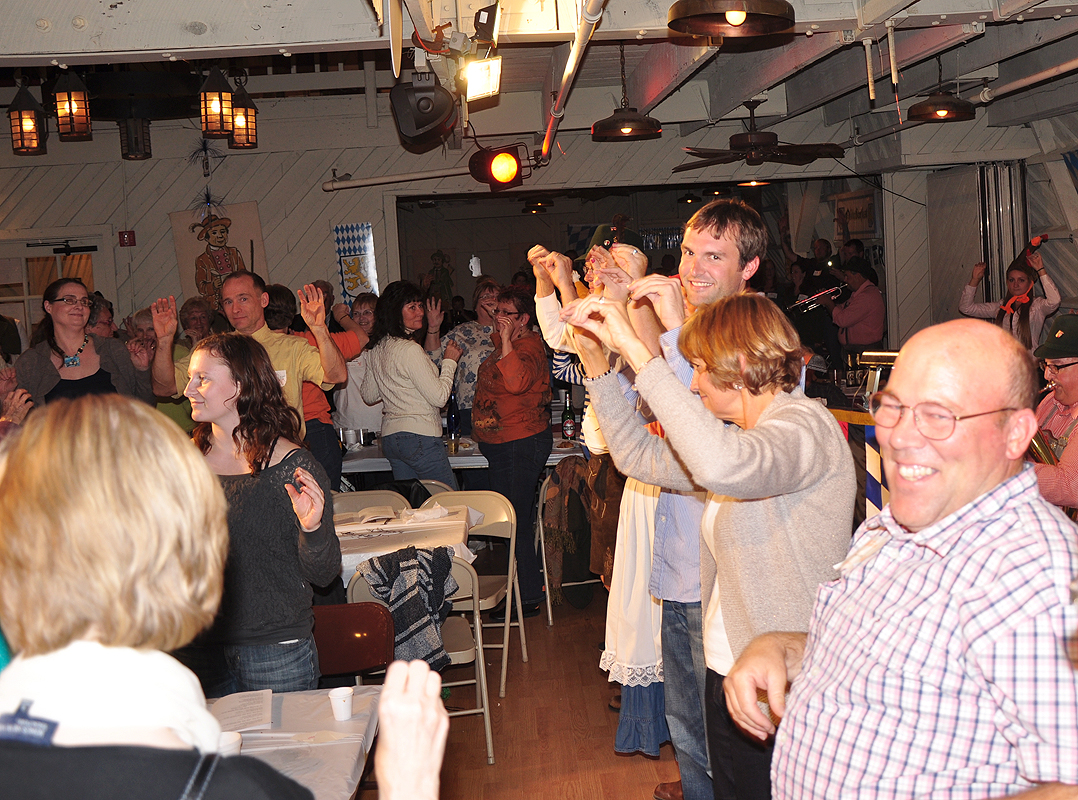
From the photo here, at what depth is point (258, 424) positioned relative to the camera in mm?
2656

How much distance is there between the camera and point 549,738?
391cm

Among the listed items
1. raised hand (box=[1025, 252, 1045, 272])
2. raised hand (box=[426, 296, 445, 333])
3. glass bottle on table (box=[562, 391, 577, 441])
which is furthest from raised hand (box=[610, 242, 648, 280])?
raised hand (box=[1025, 252, 1045, 272])

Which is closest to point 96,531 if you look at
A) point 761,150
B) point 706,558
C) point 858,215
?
point 706,558

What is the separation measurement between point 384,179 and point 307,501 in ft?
23.6

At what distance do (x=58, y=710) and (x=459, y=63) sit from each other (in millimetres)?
3876

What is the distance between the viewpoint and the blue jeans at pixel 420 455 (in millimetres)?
5387

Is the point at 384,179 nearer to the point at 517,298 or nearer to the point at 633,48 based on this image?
the point at 633,48

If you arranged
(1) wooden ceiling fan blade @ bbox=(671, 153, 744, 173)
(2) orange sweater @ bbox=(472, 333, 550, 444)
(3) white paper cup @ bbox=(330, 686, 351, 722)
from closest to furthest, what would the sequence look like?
1. (3) white paper cup @ bbox=(330, 686, 351, 722)
2. (2) orange sweater @ bbox=(472, 333, 550, 444)
3. (1) wooden ceiling fan blade @ bbox=(671, 153, 744, 173)

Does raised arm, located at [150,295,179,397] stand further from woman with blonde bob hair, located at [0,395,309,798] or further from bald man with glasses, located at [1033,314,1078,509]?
bald man with glasses, located at [1033,314,1078,509]

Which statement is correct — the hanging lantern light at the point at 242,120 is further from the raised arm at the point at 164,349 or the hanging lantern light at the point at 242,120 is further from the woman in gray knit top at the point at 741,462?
the woman in gray knit top at the point at 741,462

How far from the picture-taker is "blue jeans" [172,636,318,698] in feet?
8.25

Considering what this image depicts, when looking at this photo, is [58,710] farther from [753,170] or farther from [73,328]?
[753,170]

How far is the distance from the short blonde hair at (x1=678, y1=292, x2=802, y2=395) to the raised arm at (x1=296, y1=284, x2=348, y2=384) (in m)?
2.35

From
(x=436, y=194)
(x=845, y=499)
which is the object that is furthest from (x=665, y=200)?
(x=845, y=499)
